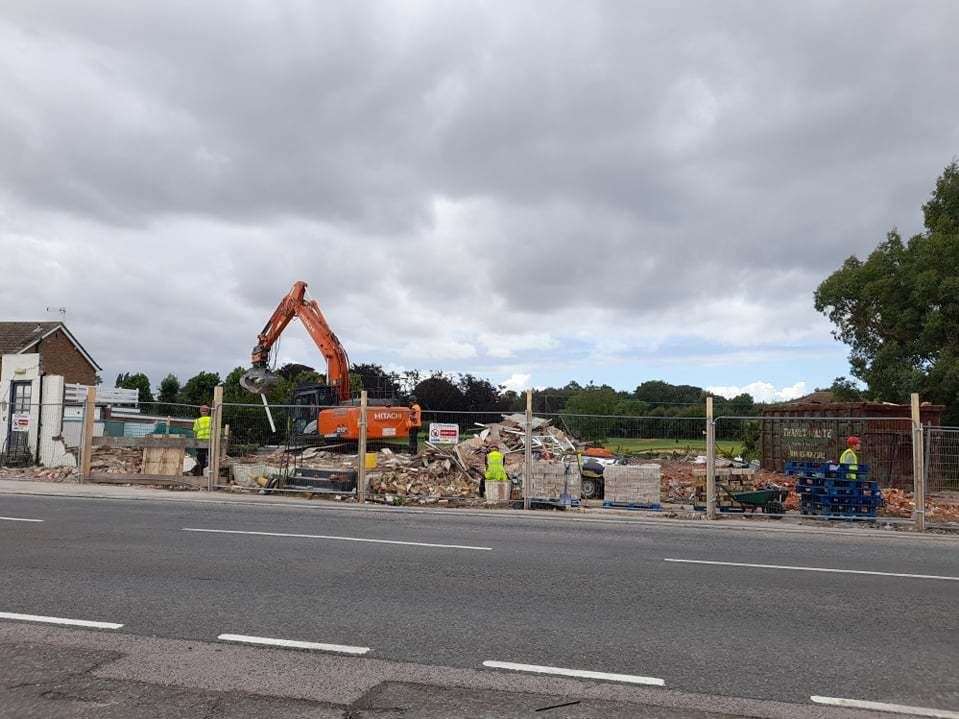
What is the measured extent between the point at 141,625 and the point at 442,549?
4.82m

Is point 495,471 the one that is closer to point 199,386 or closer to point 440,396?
point 440,396

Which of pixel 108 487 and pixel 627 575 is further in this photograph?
pixel 108 487

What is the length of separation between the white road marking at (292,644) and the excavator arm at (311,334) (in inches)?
897

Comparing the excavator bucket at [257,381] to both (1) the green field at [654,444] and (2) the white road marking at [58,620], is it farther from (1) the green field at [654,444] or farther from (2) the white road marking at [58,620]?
(2) the white road marking at [58,620]

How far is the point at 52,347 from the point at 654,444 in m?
37.5

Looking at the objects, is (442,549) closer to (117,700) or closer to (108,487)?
(117,700)

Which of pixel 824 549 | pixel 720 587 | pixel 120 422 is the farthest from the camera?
pixel 120 422

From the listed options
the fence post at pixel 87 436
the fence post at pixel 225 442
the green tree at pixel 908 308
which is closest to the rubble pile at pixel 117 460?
the fence post at pixel 87 436

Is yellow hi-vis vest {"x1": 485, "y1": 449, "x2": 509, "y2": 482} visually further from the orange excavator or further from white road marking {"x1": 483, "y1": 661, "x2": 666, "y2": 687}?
white road marking {"x1": 483, "y1": 661, "x2": 666, "y2": 687}

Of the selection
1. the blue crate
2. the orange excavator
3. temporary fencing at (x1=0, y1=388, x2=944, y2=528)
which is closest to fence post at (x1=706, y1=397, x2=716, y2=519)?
temporary fencing at (x1=0, y1=388, x2=944, y2=528)

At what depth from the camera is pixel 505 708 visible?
4.93m

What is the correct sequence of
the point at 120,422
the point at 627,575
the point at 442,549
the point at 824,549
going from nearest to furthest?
the point at 627,575 → the point at 442,549 → the point at 824,549 → the point at 120,422

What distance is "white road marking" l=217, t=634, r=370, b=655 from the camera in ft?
19.7

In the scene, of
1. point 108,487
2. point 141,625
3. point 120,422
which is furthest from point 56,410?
point 141,625
